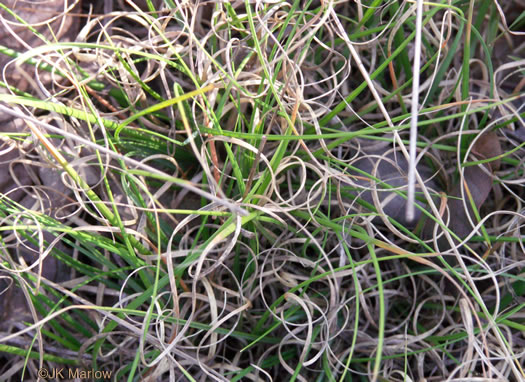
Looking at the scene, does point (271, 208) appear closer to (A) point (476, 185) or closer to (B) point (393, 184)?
(B) point (393, 184)

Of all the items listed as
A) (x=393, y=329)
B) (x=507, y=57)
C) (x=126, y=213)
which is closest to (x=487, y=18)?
(x=507, y=57)

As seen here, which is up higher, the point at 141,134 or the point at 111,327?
the point at 141,134

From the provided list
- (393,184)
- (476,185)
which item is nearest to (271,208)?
(393,184)

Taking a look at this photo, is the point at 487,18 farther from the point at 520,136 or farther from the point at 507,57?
the point at 520,136

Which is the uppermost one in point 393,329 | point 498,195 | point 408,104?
point 408,104

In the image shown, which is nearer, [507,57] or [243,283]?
[243,283]

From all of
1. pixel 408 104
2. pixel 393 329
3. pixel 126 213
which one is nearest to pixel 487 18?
pixel 408 104

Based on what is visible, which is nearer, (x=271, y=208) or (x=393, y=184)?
(x=271, y=208)
